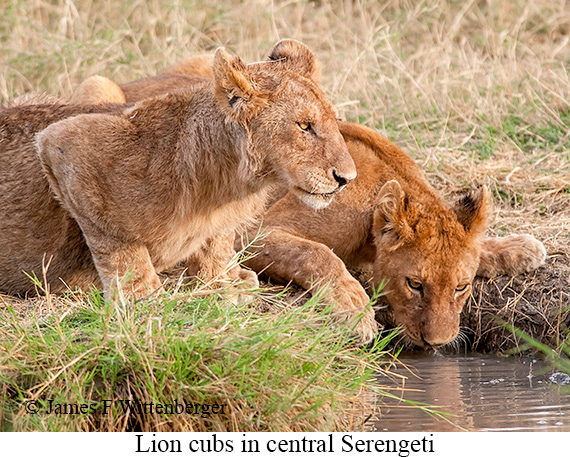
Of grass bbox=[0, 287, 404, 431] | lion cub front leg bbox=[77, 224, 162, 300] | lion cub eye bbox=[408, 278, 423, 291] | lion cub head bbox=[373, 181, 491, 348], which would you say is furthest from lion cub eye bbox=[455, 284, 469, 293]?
lion cub front leg bbox=[77, 224, 162, 300]

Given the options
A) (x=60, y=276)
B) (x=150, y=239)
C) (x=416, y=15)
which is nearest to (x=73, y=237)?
(x=60, y=276)

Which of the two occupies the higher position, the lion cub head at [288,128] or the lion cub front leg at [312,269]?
the lion cub head at [288,128]

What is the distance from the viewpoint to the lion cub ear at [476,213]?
5.75m

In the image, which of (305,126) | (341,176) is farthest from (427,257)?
(305,126)

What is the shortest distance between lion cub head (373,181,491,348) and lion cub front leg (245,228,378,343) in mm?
235

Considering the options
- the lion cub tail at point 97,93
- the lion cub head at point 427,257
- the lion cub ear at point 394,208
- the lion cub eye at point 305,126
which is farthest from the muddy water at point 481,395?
the lion cub tail at point 97,93

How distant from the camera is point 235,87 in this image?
4559mm

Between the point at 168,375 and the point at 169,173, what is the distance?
1304 mm

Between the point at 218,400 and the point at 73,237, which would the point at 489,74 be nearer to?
the point at 73,237

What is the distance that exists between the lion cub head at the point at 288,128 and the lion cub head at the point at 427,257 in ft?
3.68

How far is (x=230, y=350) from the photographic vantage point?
4.05m

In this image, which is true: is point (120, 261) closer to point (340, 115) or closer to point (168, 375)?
point (168, 375)

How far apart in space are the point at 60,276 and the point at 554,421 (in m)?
2.81

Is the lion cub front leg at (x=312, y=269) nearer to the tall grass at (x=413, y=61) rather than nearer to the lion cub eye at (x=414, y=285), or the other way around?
the lion cub eye at (x=414, y=285)
